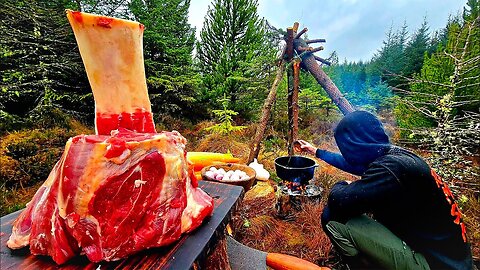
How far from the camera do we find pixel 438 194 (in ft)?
5.47

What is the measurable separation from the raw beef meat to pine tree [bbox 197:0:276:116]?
7.53 m

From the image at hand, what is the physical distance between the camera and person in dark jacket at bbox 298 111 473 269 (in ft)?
5.48

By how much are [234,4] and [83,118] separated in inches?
255

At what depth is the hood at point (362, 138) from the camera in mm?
1895

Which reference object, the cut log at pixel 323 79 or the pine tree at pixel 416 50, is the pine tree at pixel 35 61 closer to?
the cut log at pixel 323 79

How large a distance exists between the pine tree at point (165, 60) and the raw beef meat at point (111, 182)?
6.97 m

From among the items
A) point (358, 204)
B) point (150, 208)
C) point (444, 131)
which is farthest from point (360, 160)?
point (444, 131)

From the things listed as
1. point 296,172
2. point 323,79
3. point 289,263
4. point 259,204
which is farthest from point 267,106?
point 289,263

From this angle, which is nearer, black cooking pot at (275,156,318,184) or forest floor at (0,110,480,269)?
forest floor at (0,110,480,269)

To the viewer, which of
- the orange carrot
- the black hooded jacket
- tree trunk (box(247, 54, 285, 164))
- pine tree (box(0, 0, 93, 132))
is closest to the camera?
the orange carrot

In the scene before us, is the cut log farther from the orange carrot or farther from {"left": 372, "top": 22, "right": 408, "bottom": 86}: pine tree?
{"left": 372, "top": 22, "right": 408, "bottom": 86}: pine tree

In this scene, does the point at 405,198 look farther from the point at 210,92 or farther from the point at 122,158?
the point at 210,92

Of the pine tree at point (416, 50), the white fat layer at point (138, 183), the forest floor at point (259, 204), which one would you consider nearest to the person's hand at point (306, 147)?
the forest floor at point (259, 204)

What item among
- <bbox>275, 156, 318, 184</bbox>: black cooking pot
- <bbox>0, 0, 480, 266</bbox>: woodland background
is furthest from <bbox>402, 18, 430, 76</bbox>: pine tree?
<bbox>275, 156, 318, 184</bbox>: black cooking pot
